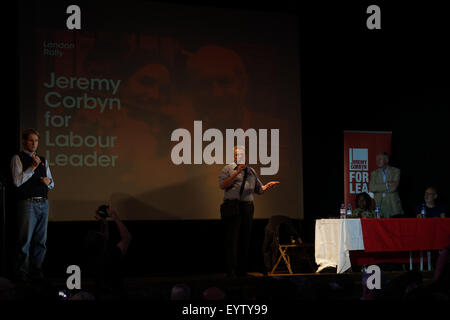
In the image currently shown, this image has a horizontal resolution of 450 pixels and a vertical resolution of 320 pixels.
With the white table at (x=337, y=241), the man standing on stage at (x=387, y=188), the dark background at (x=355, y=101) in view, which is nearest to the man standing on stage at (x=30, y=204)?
the dark background at (x=355, y=101)

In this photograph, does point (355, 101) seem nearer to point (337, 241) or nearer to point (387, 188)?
point (387, 188)

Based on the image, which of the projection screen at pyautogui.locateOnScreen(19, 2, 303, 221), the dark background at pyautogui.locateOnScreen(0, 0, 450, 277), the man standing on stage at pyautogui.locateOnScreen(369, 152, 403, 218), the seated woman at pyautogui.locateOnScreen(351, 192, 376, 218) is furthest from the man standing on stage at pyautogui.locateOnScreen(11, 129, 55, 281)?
the man standing on stage at pyautogui.locateOnScreen(369, 152, 403, 218)

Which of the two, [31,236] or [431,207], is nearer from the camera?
[31,236]

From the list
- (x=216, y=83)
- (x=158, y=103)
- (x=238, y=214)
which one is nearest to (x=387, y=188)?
(x=238, y=214)

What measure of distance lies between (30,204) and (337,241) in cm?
341

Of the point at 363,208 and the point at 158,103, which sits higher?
the point at 158,103

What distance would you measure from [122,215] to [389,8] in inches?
177

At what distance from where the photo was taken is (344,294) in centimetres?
286

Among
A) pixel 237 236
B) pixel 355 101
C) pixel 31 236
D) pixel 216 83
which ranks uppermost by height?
pixel 216 83

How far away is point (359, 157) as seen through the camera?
325 inches

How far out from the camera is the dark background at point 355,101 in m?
7.12

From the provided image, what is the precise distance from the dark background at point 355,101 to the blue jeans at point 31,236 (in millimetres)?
1698

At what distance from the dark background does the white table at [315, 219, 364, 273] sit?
3.40 feet

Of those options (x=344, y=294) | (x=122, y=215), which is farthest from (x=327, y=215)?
(x=344, y=294)
